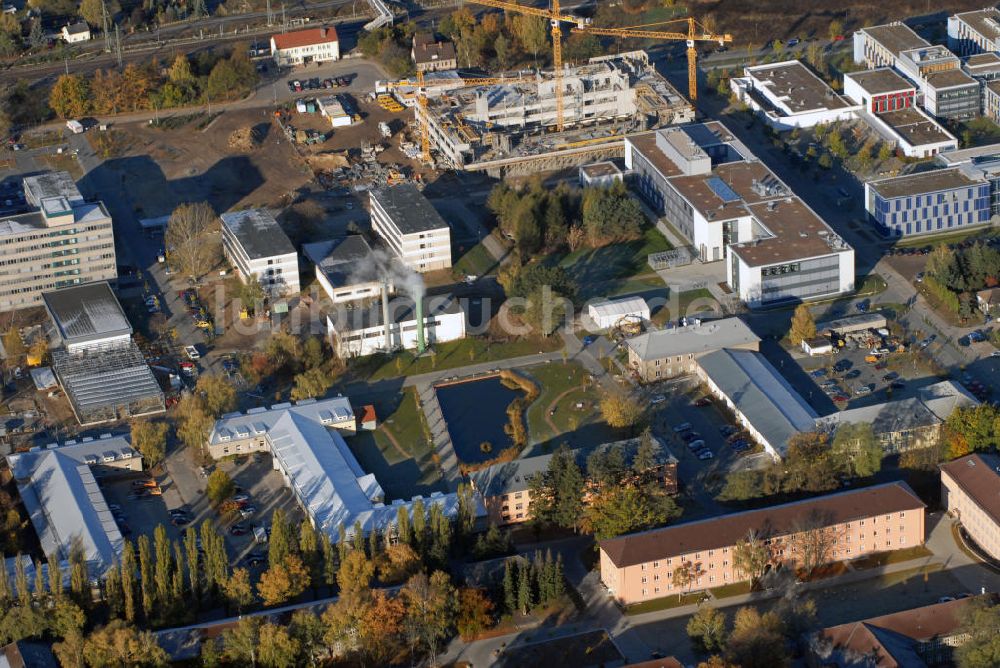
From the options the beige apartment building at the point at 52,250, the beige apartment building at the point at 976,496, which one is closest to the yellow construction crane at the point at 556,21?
the beige apartment building at the point at 52,250

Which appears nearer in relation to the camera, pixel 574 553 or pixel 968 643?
pixel 968 643

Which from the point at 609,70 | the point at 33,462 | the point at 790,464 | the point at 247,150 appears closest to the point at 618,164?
the point at 609,70

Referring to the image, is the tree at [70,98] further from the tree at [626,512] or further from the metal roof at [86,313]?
the tree at [626,512]

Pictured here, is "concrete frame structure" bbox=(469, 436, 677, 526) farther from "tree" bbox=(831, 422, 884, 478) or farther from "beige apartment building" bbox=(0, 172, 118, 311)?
"beige apartment building" bbox=(0, 172, 118, 311)

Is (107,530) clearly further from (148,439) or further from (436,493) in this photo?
(436,493)

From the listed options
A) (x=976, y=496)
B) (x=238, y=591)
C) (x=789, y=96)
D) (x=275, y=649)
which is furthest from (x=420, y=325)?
(x=789, y=96)

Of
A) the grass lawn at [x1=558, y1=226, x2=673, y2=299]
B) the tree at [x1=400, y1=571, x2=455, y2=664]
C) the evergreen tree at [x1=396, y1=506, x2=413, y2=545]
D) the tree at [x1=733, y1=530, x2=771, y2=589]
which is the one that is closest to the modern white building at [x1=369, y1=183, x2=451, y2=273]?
the grass lawn at [x1=558, y1=226, x2=673, y2=299]
